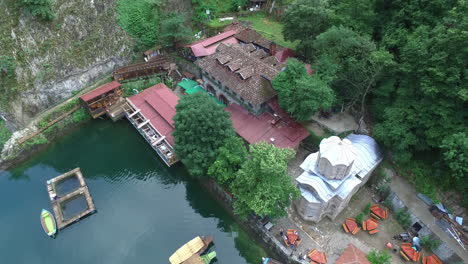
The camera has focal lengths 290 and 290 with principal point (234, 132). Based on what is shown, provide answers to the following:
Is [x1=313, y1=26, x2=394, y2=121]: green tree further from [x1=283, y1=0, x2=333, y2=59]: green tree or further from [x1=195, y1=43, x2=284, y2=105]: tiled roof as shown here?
[x1=195, y1=43, x2=284, y2=105]: tiled roof

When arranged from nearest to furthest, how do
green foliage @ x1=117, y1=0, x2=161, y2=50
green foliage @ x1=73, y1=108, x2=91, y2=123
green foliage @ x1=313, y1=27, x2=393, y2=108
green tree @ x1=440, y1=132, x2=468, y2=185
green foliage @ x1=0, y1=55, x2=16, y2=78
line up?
green tree @ x1=440, y1=132, x2=468, y2=185 → green foliage @ x1=313, y1=27, x2=393, y2=108 → green foliage @ x1=0, y1=55, x2=16, y2=78 → green foliage @ x1=73, y1=108, x2=91, y2=123 → green foliage @ x1=117, y1=0, x2=161, y2=50

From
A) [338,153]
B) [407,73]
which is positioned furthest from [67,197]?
[407,73]

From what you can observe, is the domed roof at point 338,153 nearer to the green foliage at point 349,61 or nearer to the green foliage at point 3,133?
→ the green foliage at point 349,61

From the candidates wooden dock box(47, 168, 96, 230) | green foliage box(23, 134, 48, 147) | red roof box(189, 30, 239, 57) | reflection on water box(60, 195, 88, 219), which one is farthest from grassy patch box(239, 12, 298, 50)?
green foliage box(23, 134, 48, 147)

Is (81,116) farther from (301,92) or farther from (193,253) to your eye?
(301,92)

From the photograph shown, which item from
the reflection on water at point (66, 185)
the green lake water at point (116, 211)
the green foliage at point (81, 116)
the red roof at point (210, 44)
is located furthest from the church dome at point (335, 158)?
the green foliage at point (81, 116)

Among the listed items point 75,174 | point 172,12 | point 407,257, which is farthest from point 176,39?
point 407,257
